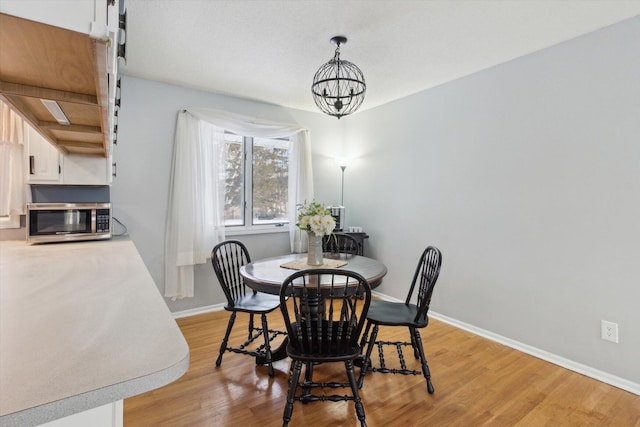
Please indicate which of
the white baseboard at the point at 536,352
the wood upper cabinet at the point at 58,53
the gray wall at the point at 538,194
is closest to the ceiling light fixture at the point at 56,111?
the wood upper cabinet at the point at 58,53

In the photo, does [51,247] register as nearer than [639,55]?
No

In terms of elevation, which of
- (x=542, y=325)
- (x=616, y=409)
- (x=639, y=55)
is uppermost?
(x=639, y=55)

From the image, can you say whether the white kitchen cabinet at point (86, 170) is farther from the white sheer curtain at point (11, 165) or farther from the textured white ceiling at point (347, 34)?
the textured white ceiling at point (347, 34)

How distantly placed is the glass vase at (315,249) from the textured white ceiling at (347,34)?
1480 millimetres

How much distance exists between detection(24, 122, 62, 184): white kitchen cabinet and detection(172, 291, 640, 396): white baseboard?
179 centimetres

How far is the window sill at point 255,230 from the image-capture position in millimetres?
3878

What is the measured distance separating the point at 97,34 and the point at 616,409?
10.0 ft

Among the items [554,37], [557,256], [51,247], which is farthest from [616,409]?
[51,247]

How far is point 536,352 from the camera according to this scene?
2.73 meters

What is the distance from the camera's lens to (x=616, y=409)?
2.04 metres

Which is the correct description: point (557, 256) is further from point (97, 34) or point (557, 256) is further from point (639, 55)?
point (97, 34)

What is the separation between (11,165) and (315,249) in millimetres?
2371

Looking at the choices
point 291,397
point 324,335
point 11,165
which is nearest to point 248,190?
point 11,165

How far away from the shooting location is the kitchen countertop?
57 centimetres
